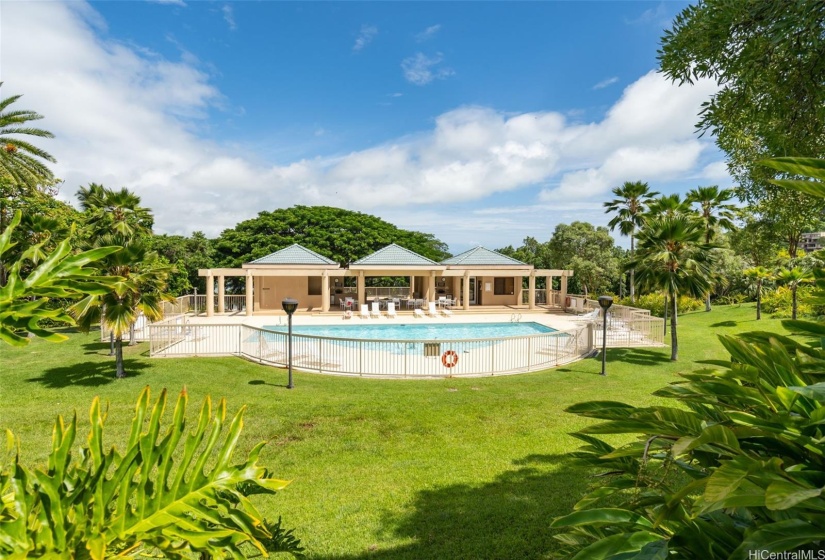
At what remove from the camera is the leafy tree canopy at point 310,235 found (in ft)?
121

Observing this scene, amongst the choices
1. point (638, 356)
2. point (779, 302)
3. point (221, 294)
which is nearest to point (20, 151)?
point (221, 294)

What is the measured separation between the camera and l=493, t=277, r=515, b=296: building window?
3111 centimetres

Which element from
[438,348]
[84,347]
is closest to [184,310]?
[84,347]

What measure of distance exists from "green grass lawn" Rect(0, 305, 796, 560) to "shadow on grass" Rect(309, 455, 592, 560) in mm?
19

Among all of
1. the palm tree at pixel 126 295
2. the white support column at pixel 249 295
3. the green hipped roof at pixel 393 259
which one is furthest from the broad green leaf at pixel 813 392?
the green hipped roof at pixel 393 259

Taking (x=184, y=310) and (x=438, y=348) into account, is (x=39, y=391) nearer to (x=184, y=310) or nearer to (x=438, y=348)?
(x=438, y=348)

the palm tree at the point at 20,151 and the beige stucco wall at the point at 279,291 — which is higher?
the palm tree at the point at 20,151

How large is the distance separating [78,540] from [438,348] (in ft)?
35.7

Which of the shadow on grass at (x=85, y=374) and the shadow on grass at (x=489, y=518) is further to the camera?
the shadow on grass at (x=85, y=374)

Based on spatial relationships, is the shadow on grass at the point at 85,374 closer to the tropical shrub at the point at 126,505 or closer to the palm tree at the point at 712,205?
the tropical shrub at the point at 126,505

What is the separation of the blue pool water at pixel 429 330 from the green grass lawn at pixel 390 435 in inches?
278

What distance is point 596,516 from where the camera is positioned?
1.46m

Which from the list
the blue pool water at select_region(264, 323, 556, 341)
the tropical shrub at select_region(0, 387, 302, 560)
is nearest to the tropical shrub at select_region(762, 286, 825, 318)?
the blue pool water at select_region(264, 323, 556, 341)

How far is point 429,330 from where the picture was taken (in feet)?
71.8
